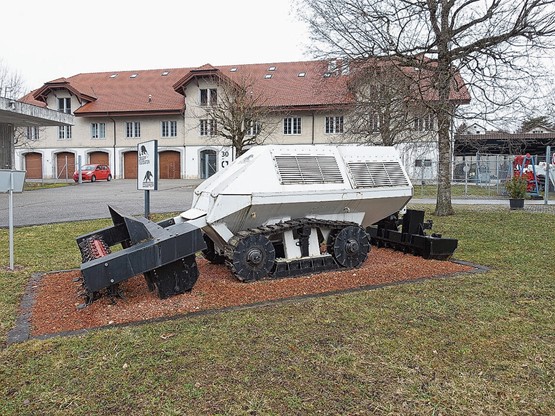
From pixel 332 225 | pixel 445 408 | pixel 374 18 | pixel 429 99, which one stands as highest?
pixel 374 18

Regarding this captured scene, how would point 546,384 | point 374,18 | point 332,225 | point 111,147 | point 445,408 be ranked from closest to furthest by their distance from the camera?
point 445,408 → point 546,384 → point 332,225 → point 374,18 → point 111,147

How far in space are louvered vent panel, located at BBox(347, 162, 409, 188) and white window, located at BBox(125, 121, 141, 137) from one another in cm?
3767

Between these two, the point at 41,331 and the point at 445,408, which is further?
the point at 41,331

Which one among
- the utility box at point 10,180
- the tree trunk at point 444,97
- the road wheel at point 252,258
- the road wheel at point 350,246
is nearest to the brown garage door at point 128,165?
the tree trunk at point 444,97

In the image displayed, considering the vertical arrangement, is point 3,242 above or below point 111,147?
below

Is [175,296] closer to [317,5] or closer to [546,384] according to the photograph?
[546,384]

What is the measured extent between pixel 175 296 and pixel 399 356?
266cm

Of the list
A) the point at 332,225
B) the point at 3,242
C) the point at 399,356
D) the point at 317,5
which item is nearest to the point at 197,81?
the point at 317,5

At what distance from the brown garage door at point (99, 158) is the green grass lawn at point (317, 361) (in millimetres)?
38829

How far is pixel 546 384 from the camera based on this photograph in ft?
10.4

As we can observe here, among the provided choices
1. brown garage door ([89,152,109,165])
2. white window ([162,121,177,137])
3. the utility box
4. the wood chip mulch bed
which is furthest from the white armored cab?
brown garage door ([89,152,109,165])

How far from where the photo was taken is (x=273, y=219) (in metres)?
6.04

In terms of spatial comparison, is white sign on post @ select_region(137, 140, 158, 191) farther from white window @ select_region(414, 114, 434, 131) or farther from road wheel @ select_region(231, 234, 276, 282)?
Answer: white window @ select_region(414, 114, 434, 131)

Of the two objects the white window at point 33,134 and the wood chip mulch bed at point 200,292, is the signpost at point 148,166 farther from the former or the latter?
the white window at point 33,134
